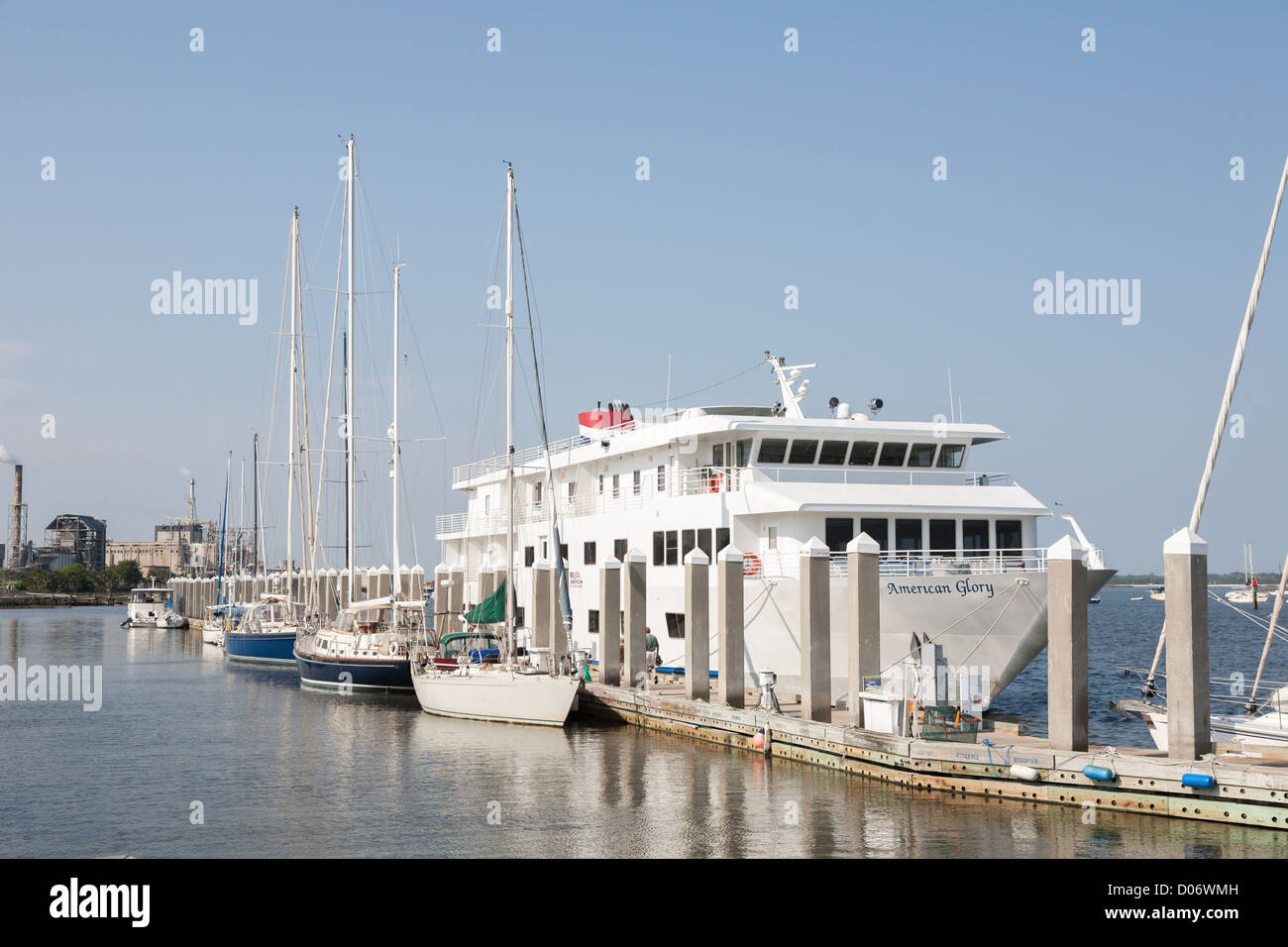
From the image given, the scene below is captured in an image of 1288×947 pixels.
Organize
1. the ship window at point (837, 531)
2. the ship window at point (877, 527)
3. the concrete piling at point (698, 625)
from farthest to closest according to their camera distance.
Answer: the ship window at point (877, 527), the ship window at point (837, 531), the concrete piling at point (698, 625)

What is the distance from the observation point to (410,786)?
2297 cm

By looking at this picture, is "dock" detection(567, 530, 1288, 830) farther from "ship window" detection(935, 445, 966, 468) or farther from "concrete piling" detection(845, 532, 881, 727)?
"ship window" detection(935, 445, 966, 468)

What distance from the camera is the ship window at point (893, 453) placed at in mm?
32625

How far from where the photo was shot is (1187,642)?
688 inches

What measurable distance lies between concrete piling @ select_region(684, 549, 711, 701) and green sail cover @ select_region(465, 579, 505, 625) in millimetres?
9633

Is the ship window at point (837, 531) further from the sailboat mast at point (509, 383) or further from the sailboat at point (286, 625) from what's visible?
the sailboat at point (286, 625)

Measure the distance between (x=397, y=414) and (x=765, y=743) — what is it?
2489 centimetres

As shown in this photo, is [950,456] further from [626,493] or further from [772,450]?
[626,493]

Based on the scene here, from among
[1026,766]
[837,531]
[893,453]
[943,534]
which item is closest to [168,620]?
[893,453]

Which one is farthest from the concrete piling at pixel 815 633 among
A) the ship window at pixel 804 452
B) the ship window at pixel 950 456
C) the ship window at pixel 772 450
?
the ship window at pixel 950 456

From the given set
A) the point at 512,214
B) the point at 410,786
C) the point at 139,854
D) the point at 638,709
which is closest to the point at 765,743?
the point at 638,709

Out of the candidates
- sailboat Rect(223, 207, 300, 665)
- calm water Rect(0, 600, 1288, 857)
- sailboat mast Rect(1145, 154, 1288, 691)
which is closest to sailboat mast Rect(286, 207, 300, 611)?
sailboat Rect(223, 207, 300, 665)

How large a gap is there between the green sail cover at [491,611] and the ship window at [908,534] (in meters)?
12.9
